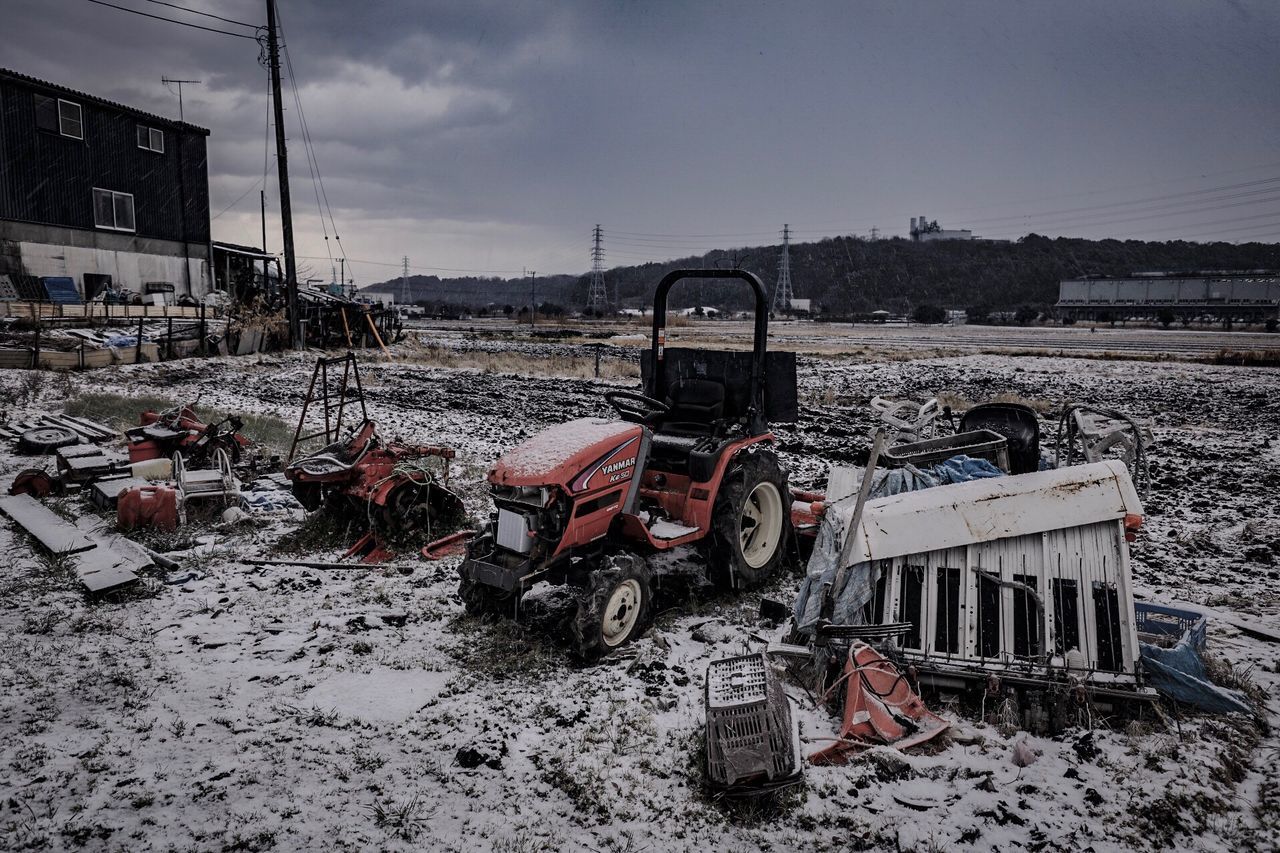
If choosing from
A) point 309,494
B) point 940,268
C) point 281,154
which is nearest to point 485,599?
point 309,494

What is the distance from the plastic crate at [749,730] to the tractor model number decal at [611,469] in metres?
1.22

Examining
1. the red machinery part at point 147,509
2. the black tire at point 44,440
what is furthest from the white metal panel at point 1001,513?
the black tire at point 44,440

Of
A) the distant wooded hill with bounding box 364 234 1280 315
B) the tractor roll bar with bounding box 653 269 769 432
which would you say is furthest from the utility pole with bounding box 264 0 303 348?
the distant wooded hill with bounding box 364 234 1280 315

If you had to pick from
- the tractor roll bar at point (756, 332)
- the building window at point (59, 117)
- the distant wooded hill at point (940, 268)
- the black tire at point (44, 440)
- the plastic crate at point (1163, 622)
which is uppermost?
the distant wooded hill at point (940, 268)

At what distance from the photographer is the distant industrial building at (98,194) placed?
2070cm

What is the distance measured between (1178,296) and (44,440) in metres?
77.1

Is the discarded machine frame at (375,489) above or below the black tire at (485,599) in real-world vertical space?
above

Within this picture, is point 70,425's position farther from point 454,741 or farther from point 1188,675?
point 1188,675

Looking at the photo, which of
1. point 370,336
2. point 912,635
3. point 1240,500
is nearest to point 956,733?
point 912,635

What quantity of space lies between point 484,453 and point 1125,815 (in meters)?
7.39

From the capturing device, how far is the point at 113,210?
23328mm

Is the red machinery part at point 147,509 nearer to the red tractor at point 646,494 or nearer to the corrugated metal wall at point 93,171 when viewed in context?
the red tractor at point 646,494

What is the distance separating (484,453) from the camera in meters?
8.95

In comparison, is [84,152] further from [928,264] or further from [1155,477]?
[928,264]
